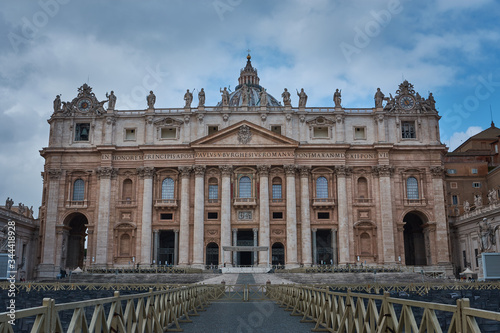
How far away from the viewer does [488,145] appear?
77.1 metres

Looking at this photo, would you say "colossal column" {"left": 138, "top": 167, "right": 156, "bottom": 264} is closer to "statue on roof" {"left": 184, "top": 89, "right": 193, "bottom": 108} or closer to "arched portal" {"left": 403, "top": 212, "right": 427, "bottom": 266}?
"statue on roof" {"left": 184, "top": 89, "right": 193, "bottom": 108}

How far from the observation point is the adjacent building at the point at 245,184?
63.1 m

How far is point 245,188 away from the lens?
6512cm

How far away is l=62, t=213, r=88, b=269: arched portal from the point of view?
6838cm

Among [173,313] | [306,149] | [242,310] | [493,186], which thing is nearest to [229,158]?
[306,149]

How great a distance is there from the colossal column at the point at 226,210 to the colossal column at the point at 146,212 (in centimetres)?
902

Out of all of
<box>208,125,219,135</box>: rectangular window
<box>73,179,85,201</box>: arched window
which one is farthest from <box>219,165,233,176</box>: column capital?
<box>73,179,85,201</box>: arched window

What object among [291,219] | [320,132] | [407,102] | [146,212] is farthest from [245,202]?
[407,102]

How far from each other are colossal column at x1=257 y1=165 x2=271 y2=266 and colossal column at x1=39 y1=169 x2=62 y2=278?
25652mm

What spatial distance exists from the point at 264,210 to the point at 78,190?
24.6 m

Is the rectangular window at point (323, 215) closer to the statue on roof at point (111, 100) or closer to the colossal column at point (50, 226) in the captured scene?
the statue on roof at point (111, 100)

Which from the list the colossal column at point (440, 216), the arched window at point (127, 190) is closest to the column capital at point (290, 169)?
the colossal column at point (440, 216)

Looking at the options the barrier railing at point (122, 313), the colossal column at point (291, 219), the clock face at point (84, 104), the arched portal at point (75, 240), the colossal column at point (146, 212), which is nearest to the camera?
the barrier railing at point (122, 313)

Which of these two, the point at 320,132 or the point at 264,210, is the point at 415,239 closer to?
the point at 320,132
